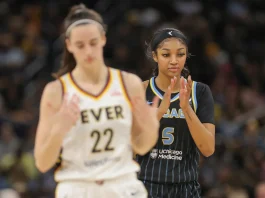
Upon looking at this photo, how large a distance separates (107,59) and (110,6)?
6.71 feet

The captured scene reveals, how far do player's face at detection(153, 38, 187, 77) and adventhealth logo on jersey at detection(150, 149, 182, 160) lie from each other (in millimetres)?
672

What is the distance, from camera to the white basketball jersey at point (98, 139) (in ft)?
15.5

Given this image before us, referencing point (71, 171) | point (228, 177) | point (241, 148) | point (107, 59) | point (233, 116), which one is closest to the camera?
point (71, 171)

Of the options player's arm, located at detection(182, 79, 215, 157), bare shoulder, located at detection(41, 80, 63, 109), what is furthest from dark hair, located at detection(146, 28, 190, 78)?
bare shoulder, located at detection(41, 80, 63, 109)

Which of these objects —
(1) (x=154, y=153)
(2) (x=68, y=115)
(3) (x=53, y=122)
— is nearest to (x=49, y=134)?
(3) (x=53, y=122)

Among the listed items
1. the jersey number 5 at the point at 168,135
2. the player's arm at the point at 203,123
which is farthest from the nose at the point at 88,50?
the jersey number 5 at the point at 168,135

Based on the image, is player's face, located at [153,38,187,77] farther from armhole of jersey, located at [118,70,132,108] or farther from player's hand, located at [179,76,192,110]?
armhole of jersey, located at [118,70,132,108]

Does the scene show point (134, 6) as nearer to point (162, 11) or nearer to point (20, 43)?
point (162, 11)

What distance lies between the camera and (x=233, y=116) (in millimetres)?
12922

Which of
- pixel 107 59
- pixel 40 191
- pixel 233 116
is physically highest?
pixel 107 59

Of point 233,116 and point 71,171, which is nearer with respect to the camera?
point 71,171

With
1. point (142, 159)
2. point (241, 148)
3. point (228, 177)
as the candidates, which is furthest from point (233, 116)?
point (142, 159)

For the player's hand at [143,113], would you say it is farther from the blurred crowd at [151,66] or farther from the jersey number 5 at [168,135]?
the blurred crowd at [151,66]

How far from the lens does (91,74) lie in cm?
492
